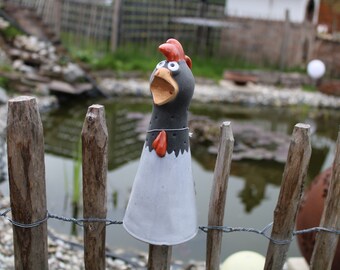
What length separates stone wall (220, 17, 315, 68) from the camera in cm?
1209

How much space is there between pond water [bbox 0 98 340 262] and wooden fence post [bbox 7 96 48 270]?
1993 millimetres

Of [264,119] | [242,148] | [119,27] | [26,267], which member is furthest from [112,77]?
[26,267]

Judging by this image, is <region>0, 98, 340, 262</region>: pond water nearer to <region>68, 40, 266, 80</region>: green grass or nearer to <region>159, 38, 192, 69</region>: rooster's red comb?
<region>68, 40, 266, 80</region>: green grass

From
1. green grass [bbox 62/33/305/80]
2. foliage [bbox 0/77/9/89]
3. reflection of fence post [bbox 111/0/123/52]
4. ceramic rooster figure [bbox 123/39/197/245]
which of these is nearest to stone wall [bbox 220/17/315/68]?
green grass [bbox 62/33/305/80]

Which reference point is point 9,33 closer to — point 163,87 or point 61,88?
point 61,88

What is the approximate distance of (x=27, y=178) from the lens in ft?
5.99

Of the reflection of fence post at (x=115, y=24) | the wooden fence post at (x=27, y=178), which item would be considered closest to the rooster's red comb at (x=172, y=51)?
the wooden fence post at (x=27, y=178)

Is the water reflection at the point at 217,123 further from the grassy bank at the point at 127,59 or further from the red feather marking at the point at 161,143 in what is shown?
the red feather marking at the point at 161,143

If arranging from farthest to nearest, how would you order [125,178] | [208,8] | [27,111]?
[208,8], [125,178], [27,111]

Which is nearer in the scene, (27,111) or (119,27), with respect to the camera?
(27,111)

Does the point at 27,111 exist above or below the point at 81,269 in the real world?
above

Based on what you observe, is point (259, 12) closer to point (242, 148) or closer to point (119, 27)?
point (119, 27)

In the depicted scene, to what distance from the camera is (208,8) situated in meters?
12.7

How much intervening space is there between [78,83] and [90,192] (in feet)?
23.0
